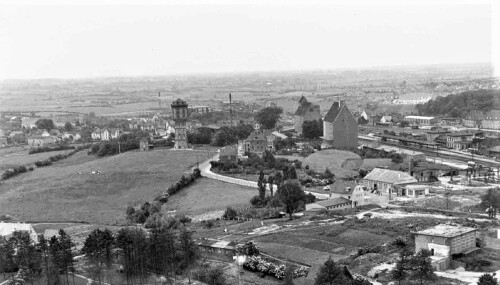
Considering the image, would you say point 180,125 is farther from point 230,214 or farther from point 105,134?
point 230,214

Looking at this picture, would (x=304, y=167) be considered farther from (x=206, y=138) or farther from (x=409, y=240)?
(x=409, y=240)

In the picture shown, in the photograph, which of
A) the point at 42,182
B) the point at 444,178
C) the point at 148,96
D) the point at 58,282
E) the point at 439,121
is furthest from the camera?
the point at 148,96

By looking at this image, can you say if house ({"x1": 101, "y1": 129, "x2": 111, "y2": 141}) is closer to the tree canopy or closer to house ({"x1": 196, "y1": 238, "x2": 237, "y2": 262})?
the tree canopy

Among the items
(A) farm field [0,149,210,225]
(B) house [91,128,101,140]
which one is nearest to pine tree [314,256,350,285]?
(A) farm field [0,149,210,225]

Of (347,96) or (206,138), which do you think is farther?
(347,96)

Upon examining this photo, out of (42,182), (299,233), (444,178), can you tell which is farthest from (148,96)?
(299,233)

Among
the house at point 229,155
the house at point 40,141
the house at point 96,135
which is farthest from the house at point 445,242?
the house at point 40,141

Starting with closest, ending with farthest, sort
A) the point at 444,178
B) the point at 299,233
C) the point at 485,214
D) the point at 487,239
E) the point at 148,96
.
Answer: the point at 487,239 < the point at 299,233 < the point at 485,214 < the point at 444,178 < the point at 148,96

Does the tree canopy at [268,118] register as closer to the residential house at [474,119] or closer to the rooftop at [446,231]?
the residential house at [474,119]
